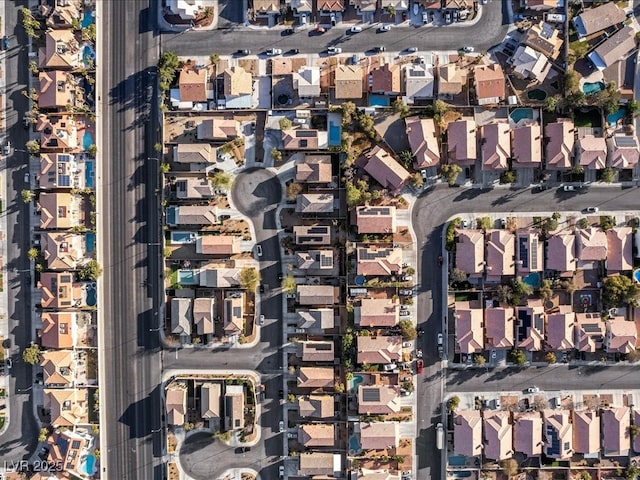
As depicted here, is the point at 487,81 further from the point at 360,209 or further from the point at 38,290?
the point at 38,290

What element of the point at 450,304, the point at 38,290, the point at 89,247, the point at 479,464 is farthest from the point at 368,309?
the point at 38,290

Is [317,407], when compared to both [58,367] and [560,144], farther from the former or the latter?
[560,144]

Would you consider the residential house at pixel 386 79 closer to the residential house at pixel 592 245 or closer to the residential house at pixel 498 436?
the residential house at pixel 592 245

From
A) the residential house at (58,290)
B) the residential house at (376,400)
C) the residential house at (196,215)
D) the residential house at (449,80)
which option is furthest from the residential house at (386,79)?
the residential house at (58,290)

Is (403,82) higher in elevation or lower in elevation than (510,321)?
higher

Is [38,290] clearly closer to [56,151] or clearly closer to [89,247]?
[89,247]

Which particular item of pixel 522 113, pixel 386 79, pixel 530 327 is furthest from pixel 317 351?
pixel 522 113

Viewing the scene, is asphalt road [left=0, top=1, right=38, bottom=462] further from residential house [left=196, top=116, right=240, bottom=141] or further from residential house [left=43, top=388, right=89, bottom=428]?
residential house [left=196, top=116, right=240, bottom=141]

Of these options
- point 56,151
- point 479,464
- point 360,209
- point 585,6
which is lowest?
point 479,464
